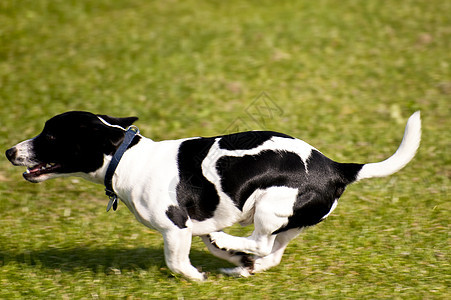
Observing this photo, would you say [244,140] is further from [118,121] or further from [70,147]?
[70,147]

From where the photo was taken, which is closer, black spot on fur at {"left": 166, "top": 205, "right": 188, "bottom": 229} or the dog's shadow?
black spot on fur at {"left": 166, "top": 205, "right": 188, "bottom": 229}

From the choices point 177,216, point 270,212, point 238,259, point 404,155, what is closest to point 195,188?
point 177,216

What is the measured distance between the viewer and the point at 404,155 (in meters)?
4.94

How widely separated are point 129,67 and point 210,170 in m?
7.07

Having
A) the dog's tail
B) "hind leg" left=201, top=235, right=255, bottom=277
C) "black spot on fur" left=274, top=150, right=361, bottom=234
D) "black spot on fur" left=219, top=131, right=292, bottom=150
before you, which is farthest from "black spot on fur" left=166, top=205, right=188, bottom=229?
the dog's tail

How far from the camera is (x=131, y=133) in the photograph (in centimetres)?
506

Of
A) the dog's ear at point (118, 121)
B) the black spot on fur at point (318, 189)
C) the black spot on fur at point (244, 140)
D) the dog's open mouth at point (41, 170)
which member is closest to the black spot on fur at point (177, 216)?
the black spot on fur at point (244, 140)

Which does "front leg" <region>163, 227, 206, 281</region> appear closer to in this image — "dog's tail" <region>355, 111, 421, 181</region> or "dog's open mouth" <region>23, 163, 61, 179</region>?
"dog's open mouth" <region>23, 163, 61, 179</region>

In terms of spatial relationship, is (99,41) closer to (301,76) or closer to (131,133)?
(301,76)

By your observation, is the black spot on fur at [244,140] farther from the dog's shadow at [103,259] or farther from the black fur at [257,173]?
the dog's shadow at [103,259]

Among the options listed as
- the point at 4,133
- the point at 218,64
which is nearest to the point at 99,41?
the point at 218,64

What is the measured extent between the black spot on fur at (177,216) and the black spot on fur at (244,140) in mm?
612

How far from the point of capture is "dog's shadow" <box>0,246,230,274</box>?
5.67 metres

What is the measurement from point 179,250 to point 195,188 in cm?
52
